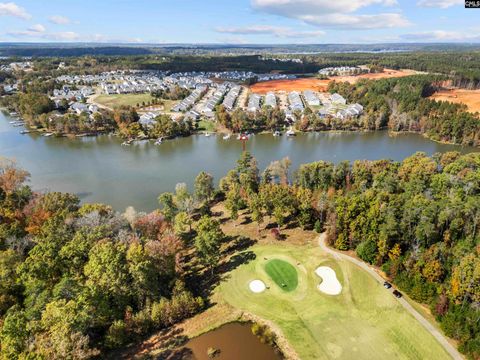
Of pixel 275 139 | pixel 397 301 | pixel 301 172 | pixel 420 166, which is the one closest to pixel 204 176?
pixel 301 172

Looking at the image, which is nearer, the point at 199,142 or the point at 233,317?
the point at 233,317

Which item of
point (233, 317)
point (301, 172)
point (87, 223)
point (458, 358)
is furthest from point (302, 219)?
point (87, 223)

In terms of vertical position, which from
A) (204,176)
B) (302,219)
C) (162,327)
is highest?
(204,176)

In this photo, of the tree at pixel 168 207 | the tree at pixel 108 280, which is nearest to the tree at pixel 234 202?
the tree at pixel 168 207

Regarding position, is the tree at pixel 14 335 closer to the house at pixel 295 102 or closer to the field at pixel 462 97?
the house at pixel 295 102

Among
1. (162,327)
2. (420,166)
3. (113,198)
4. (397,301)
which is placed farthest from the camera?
(113,198)

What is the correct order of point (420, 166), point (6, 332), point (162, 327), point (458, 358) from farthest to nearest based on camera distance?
point (420, 166)
point (162, 327)
point (458, 358)
point (6, 332)

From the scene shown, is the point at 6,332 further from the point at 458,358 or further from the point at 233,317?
the point at 458,358

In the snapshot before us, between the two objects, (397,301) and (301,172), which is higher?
(301,172)
